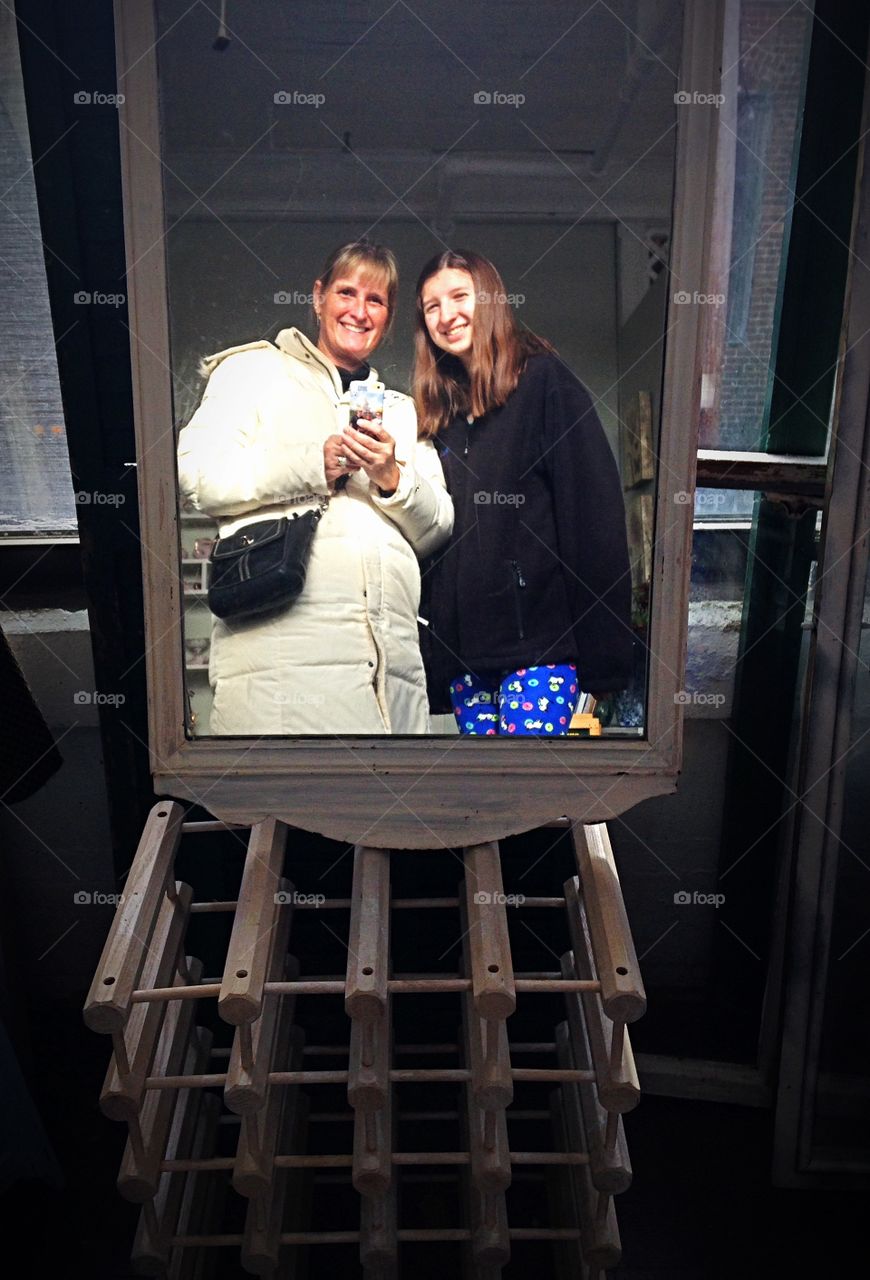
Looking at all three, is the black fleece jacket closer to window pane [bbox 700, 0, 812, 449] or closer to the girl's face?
the girl's face

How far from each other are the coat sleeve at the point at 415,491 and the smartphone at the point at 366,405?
0.07 feet

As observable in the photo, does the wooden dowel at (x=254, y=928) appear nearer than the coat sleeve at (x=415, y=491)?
Yes

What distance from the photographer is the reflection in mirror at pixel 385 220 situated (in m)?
1.16

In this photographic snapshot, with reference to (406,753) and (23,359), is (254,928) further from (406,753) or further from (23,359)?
(23,359)

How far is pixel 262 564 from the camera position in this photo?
3.93 ft

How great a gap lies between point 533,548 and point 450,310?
309mm

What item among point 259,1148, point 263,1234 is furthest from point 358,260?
point 263,1234

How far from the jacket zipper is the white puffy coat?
0.10 meters

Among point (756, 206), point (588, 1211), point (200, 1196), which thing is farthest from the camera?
point (756, 206)

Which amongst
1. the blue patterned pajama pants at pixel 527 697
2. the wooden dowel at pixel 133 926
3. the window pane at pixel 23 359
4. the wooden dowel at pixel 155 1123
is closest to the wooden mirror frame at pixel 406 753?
the blue patterned pajama pants at pixel 527 697

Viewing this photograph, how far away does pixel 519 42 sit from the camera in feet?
3.84

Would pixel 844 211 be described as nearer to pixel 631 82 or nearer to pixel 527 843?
pixel 631 82

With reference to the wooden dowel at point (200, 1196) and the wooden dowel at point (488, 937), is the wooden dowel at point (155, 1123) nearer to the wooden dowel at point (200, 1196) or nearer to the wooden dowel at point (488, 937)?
the wooden dowel at point (200, 1196)

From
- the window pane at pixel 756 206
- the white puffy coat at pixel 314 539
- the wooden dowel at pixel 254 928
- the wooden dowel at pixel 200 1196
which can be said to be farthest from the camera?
the window pane at pixel 756 206
